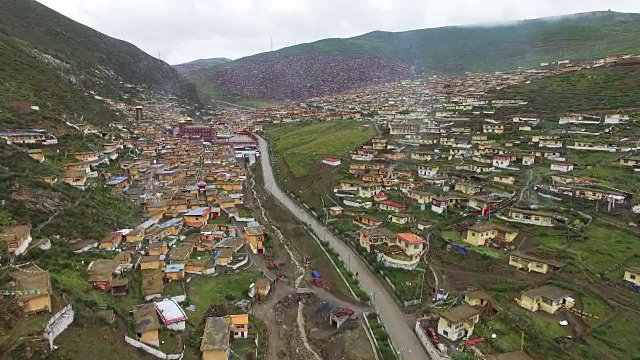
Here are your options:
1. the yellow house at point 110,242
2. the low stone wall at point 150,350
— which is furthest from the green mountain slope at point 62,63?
the low stone wall at point 150,350

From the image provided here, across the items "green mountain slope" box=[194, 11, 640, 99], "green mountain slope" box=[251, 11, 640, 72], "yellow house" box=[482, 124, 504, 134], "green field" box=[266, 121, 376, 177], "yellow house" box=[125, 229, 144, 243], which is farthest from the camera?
"green mountain slope" box=[194, 11, 640, 99]

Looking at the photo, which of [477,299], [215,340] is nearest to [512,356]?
[477,299]

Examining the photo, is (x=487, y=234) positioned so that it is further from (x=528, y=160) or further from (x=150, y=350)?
(x=150, y=350)

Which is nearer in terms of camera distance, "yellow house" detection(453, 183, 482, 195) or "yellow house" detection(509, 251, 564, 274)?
"yellow house" detection(509, 251, 564, 274)

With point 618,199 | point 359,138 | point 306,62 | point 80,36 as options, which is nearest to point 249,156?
point 359,138

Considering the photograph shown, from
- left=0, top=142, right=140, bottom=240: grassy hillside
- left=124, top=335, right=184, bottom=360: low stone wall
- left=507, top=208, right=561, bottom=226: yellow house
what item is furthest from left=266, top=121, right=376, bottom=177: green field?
left=124, top=335, right=184, bottom=360: low stone wall

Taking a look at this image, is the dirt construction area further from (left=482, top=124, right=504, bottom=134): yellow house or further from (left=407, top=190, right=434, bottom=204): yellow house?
(left=482, top=124, right=504, bottom=134): yellow house

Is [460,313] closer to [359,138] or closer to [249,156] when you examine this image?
[359,138]
